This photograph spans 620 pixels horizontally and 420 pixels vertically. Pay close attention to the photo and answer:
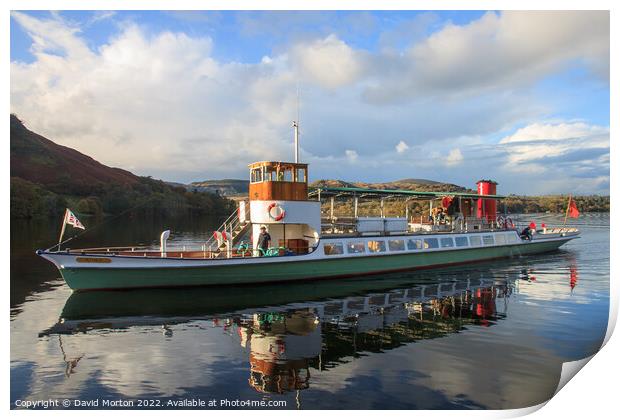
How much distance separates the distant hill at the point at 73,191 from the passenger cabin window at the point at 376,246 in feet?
182

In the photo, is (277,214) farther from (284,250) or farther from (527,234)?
(527,234)

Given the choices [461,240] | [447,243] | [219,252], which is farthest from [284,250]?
[461,240]

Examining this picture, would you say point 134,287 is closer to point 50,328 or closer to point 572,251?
point 50,328

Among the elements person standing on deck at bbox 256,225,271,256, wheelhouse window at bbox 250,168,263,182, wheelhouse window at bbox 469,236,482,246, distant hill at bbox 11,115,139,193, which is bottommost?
wheelhouse window at bbox 469,236,482,246

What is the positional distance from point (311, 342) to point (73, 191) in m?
95.5

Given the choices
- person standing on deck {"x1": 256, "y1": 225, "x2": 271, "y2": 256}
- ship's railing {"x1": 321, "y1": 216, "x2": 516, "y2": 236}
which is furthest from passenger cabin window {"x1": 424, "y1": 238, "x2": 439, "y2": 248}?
person standing on deck {"x1": 256, "y1": 225, "x2": 271, "y2": 256}

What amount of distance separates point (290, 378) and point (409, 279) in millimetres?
16552

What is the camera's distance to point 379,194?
28047mm

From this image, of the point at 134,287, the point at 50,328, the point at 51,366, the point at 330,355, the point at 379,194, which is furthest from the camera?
the point at 379,194

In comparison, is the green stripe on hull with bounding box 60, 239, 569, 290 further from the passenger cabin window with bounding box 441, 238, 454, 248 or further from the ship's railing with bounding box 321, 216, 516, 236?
the ship's railing with bounding box 321, 216, 516, 236

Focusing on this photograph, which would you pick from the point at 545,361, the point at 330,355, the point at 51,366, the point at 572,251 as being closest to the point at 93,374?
the point at 51,366

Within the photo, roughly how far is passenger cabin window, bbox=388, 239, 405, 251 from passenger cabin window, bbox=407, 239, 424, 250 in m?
0.58

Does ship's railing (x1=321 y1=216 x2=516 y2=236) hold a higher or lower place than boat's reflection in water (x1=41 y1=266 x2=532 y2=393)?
higher

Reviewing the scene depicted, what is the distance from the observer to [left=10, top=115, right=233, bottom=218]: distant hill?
235 feet
